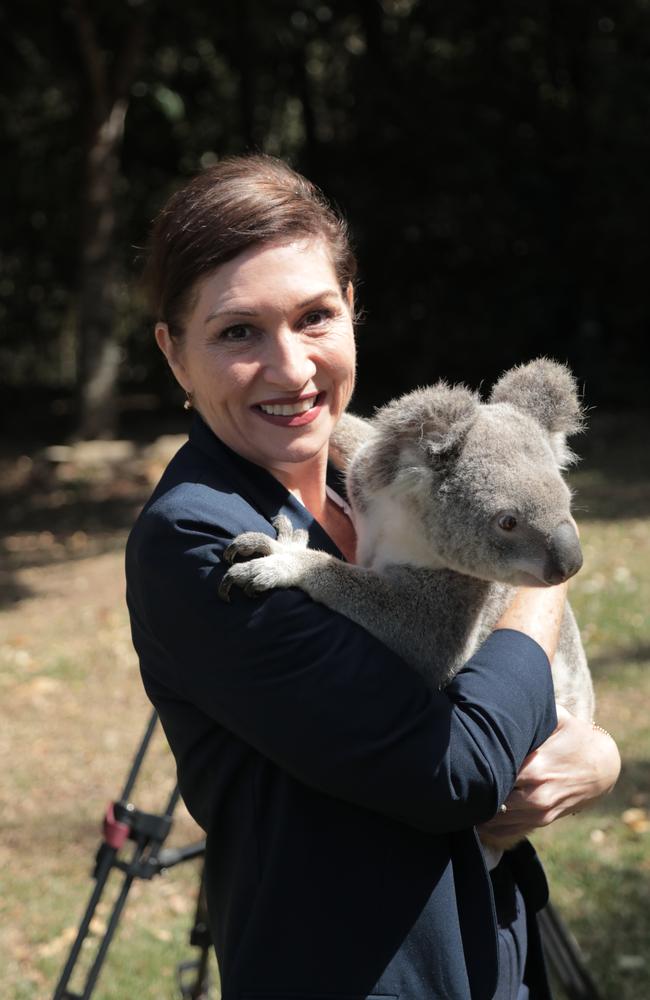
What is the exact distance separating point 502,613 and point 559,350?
30.7 ft

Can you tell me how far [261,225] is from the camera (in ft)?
4.60

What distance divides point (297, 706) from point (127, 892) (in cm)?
96

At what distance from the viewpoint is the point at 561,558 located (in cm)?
142

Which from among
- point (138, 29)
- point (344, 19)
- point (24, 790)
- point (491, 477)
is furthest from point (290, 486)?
point (344, 19)

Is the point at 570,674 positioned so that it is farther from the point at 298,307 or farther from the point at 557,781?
the point at 298,307

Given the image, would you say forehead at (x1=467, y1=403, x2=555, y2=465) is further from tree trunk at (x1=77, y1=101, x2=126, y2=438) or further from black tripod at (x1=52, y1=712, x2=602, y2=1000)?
tree trunk at (x1=77, y1=101, x2=126, y2=438)

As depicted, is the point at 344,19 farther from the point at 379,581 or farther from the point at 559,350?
the point at 379,581

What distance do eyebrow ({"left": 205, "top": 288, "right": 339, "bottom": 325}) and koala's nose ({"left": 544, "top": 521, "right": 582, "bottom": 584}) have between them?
440 millimetres

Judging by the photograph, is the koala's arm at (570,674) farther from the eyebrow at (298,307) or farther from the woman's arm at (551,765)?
the eyebrow at (298,307)

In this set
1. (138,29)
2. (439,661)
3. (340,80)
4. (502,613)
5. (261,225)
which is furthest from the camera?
(340,80)

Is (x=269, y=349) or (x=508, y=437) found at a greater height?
(x=269, y=349)

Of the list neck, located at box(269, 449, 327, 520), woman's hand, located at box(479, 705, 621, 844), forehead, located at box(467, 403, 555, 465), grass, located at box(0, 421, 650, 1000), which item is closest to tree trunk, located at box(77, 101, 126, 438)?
grass, located at box(0, 421, 650, 1000)

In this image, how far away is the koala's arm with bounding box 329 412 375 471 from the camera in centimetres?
189

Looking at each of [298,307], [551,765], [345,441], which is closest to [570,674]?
[551,765]
